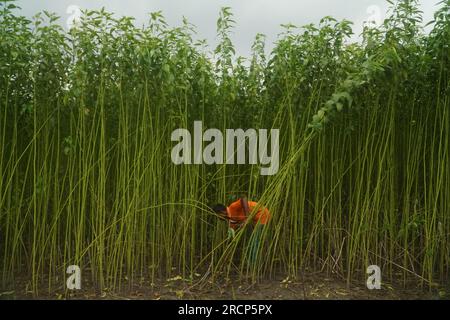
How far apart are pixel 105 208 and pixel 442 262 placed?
3105mm

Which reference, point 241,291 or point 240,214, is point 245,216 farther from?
point 241,291

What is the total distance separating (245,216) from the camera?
382 cm

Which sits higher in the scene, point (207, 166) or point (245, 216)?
point (207, 166)

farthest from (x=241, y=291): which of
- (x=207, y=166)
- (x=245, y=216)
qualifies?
(x=207, y=166)

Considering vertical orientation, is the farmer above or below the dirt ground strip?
above

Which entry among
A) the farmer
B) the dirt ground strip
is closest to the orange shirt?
the farmer

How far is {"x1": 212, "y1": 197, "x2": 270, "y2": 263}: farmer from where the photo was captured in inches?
150

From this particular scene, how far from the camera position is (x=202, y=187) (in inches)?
163

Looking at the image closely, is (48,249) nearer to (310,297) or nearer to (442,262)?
(310,297)

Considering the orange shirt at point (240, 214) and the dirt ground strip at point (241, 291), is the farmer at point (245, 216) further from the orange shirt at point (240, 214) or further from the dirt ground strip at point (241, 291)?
the dirt ground strip at point (241, 291)

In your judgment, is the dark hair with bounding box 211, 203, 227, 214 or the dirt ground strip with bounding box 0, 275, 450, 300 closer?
the dirt ground strip with bounding box 0, 275, 450, 300

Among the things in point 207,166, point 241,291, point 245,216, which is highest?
point 207,166

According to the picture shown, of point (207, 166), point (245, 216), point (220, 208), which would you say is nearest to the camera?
point (245, 216)

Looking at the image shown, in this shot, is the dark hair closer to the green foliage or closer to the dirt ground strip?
the green foliage
